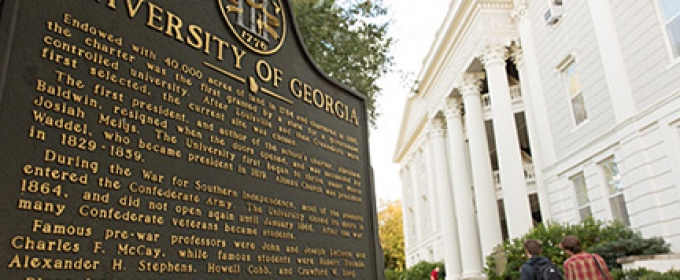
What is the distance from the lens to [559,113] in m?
16.5

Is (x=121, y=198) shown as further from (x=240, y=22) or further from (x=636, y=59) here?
(x=636, y=59)

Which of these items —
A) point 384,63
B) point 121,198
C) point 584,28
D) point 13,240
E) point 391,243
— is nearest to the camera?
point 13,240

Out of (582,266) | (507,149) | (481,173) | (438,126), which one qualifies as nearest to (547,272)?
(582,266)

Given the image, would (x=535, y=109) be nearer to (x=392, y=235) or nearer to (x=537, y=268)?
(x=537, y=268)

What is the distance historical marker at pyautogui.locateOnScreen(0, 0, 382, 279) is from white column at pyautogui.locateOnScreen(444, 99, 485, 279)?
801 inches

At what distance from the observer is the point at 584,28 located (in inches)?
574

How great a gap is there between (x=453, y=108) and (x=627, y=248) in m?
15.7

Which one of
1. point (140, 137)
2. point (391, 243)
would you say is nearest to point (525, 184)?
point (140, 137)

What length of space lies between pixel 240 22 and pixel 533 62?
16.4 m

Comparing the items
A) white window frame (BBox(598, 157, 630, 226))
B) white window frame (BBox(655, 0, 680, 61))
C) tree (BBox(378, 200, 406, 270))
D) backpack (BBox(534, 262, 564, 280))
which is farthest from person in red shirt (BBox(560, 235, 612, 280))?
tree (BBox(378, 200, 406, 270))

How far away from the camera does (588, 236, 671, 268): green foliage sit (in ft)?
36.9

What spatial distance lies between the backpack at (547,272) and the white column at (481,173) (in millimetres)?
14946

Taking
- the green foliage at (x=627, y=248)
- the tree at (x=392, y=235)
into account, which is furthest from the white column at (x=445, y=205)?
the tree at (x=392, y=235)

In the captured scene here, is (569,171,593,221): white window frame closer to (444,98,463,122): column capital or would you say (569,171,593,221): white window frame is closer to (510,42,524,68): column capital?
(510,42,524,68): column capital
